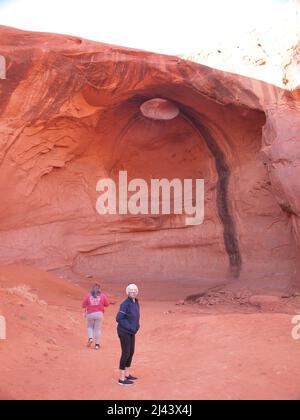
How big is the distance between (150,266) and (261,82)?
5695 mm

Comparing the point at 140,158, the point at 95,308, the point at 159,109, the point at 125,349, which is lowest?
the point at 125,349

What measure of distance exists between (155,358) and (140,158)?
30.0 feet

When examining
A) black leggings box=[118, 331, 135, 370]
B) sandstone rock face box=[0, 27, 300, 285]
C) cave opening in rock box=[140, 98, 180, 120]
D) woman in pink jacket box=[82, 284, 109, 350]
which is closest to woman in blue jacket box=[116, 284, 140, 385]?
black leggings box=[118, 331, 135, 370]

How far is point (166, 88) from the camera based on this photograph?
12.8 meters

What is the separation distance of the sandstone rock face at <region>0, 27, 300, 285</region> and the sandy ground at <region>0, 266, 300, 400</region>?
456cm

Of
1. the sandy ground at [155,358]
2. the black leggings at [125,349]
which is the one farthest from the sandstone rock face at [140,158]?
the black leggings at [125,349]

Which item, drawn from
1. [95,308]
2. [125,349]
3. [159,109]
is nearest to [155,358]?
[95,308]

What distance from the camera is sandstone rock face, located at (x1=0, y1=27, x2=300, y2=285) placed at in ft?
37.7

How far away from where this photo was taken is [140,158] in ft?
47.8

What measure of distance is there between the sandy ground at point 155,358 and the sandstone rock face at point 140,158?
456 centimetres

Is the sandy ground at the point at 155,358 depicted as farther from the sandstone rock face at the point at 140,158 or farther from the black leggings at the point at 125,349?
the sandstone rock face at the point at 140,158

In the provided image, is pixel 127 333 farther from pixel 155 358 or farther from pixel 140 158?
pixel 140 158
